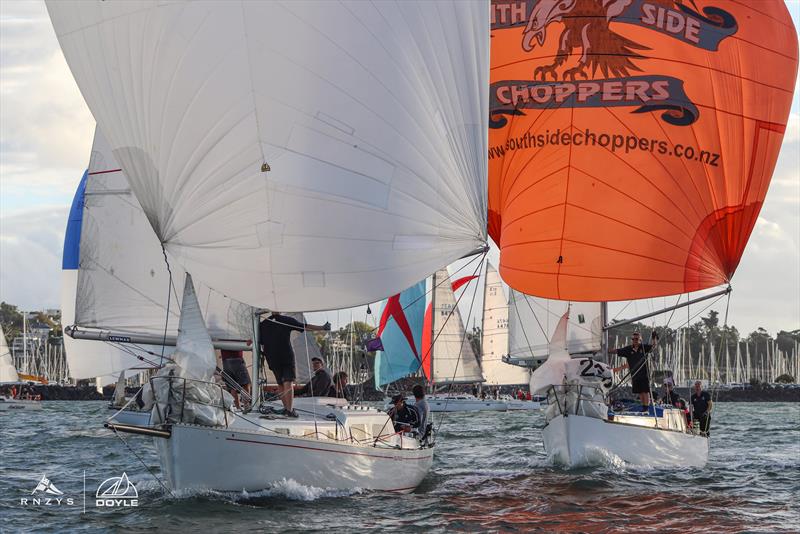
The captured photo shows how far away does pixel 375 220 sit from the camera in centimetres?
1345

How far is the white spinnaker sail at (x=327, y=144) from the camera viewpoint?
13.4m

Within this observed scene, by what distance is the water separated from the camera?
13.6m

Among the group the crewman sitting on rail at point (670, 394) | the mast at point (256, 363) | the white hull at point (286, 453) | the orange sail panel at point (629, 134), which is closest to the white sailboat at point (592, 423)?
the crewman sitting on rail at point (670, 394)

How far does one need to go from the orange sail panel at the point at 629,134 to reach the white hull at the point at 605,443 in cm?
216

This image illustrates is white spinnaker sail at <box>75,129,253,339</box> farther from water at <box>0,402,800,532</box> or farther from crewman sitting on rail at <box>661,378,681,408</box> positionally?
crewman sitting on rail at <box>661,378,681,408</box>

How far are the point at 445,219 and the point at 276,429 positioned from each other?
3.26 metres

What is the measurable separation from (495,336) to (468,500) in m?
45.5

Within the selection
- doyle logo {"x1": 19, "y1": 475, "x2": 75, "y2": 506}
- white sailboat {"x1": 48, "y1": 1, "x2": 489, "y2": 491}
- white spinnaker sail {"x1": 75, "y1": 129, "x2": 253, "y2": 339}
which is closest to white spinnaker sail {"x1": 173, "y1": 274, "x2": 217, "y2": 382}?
white sailboat {"x1": 48, "y1": 1, "x2": 489, "y2": 491}

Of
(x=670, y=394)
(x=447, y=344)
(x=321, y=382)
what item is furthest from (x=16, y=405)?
(x=321, y=382)

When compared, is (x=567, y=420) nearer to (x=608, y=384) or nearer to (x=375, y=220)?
(x=608, y=384)

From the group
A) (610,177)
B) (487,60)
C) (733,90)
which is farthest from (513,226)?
(487,60)

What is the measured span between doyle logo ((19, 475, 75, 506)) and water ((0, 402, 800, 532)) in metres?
0.14

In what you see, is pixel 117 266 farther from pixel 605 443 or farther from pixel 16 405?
pixel 16 405

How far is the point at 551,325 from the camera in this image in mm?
32656
